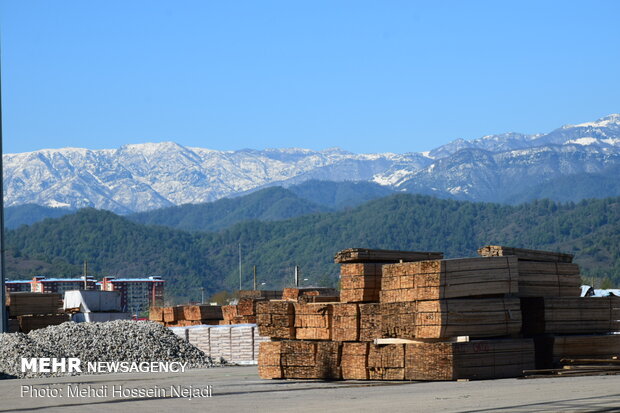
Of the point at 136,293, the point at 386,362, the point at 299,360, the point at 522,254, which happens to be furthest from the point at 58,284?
the point at 522,254

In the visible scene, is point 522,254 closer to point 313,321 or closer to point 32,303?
point 313,321

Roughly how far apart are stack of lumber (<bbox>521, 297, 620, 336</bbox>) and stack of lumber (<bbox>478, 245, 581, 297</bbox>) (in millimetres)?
325

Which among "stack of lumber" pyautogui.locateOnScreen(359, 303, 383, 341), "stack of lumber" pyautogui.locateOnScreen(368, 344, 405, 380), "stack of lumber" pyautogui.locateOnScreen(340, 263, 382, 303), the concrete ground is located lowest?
the concrete ground

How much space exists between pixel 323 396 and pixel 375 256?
407 cm

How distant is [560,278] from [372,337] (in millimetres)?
4070

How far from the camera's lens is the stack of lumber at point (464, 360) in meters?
17.0

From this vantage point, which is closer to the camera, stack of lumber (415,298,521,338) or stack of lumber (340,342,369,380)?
stack of lumber (415,298,521,338)

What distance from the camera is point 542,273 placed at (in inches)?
744

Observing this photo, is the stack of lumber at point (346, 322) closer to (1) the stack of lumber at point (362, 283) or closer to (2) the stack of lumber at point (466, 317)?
(1) the stack of lumber at point (362, 283)

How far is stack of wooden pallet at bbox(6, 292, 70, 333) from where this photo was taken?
103 ft

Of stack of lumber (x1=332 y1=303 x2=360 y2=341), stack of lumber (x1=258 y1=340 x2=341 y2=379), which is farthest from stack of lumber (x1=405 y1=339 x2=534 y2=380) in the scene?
stack of lumber (x1=258 y1=340 x2=341 y2=379)

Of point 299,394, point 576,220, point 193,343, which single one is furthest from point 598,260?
point 299,394

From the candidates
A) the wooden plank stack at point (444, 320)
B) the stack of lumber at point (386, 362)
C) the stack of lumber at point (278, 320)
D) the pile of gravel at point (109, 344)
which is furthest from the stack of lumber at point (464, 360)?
the pile of gravel at point (109, 344)

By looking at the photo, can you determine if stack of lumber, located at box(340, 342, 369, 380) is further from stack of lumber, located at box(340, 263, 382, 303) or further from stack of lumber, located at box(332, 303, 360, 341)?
stack of lumber, located at box(340, 263, 382, 303)
